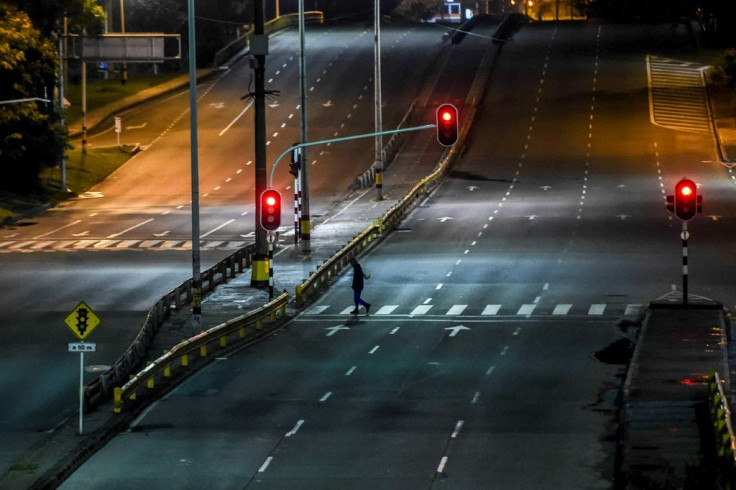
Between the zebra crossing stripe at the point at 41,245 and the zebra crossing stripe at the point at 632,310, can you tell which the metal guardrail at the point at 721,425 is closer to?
the zebra crossing stripe at the point at 632,310

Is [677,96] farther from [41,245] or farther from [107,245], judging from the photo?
[41,245]

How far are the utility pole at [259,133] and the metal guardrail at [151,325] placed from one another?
5.06 feet

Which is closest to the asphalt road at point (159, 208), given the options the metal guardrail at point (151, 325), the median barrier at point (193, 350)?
the metal guardrail at point (151, 325)

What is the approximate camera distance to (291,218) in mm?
72688

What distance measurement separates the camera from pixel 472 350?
1545 inches

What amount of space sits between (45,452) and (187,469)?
9.95 ft

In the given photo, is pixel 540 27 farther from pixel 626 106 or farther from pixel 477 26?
pixel 626 106

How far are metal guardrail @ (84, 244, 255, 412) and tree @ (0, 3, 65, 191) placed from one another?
25.6 m

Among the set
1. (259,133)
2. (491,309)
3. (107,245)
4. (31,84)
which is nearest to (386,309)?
(491,309)

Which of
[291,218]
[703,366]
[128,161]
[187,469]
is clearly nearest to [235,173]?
[128,161]

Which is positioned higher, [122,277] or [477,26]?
[477,26]

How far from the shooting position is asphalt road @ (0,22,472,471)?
1528 inches

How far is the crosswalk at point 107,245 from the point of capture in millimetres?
62750

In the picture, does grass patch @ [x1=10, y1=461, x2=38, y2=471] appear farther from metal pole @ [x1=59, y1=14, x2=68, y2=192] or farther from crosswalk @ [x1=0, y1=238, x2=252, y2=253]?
metal pole @ [x1=59, y1=14, x2=68, y2=192]
